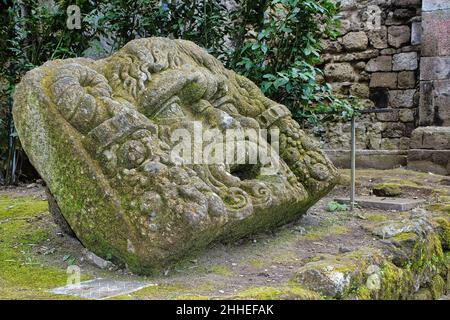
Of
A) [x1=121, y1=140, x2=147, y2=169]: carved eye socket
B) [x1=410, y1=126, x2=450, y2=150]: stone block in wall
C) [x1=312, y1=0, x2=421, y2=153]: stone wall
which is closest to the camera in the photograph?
[x1=121, y1=140, x2=147, y2=169]: carved eye socket

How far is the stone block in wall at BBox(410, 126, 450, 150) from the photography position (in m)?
6.43

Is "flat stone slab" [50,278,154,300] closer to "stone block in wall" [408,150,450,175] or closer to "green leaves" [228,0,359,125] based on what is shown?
"green leaves" [228,0,359,125]

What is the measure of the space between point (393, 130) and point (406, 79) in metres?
0.71

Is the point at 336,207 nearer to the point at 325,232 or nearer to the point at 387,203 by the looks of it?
the point at 387,203

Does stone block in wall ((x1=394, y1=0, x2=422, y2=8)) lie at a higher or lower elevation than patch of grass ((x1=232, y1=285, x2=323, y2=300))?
higher

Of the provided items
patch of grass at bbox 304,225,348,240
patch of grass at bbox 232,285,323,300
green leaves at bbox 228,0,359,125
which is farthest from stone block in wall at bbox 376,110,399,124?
A: patch of grass at bbox 232,285,323,300

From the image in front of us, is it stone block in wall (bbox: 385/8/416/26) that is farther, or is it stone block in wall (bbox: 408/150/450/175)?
stone block in wall (bbox: 385/8/416/26)

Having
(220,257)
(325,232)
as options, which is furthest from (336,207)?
(220,257)

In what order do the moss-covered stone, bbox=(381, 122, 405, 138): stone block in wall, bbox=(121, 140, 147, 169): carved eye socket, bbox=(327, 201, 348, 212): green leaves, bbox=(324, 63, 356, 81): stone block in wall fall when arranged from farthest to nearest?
bbox=(324, 63, 356, 81): stone block in wall < bbox=(381, 122, 405, 138): stone block in wall < the moss-covered stone < bbox=(327, 201, 348, 212): green leaves < bbox=(121, 140, 147, 169): carved eye socket

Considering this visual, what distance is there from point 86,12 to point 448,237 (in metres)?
4.49

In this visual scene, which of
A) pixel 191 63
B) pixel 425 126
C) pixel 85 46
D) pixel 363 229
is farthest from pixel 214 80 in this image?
pixel 425 126

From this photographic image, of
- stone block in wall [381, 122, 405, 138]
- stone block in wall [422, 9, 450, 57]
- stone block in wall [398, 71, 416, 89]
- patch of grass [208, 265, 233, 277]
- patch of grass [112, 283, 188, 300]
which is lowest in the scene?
patch of grass [208, 265, 233, 277]

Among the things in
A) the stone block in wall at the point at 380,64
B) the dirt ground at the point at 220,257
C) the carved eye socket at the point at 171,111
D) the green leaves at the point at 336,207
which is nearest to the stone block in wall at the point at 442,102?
the stone block in wall at the point at 380,64

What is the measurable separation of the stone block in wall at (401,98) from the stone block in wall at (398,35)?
0.64 meters
